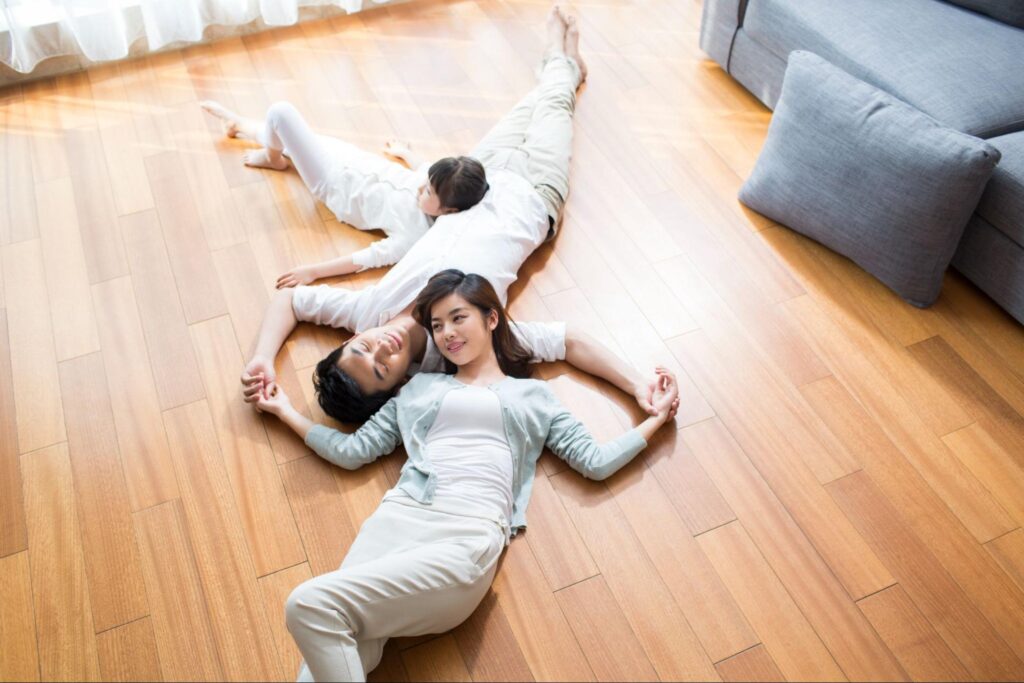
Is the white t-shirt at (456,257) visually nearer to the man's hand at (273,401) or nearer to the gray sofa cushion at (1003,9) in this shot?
the man's hand at (273,401)

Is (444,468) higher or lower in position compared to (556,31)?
lower

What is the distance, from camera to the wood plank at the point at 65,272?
7.10 ft

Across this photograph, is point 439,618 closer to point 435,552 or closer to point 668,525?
point 435,552

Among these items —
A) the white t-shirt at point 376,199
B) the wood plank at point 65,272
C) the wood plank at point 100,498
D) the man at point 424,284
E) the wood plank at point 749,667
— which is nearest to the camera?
the wood plank at point 749,667

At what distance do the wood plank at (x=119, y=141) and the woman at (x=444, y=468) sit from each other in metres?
0.91

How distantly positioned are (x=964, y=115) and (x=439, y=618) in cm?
170

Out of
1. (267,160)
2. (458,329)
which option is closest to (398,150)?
(267,160)

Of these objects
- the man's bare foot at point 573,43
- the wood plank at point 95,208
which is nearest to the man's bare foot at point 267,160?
the wood plank at point 95,208

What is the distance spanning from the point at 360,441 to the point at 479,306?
0.39 metres

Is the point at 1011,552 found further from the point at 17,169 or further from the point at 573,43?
the point at 17,169

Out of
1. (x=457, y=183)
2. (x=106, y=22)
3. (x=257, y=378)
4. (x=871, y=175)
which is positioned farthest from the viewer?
(x=106, y=22)

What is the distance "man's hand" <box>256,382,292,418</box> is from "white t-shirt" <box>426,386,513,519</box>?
36 cm

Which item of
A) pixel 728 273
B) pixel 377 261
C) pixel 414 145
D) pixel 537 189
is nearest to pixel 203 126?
pixel 414 145

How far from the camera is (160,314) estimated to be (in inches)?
87.0
